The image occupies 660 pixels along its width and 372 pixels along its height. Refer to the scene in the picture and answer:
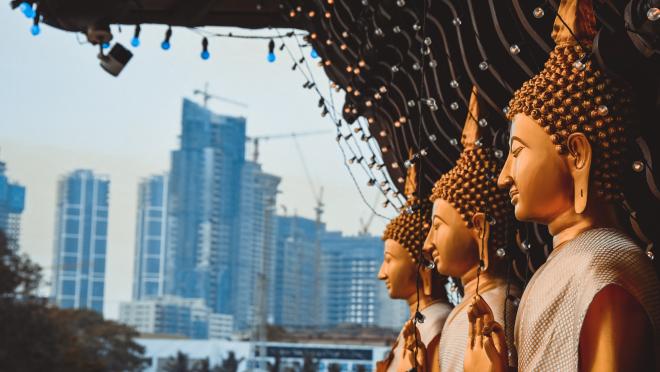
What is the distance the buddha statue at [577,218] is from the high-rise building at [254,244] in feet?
45.8

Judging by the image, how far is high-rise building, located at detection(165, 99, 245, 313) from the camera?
1662cm

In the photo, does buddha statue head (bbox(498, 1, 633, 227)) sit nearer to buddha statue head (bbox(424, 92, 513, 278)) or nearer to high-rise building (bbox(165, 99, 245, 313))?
buddha statue head (bbox(424, 92, 513, 278))

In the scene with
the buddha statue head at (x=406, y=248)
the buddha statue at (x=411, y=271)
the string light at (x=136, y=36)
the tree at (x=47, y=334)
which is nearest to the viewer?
the buddha statue at (x=411, y=271)

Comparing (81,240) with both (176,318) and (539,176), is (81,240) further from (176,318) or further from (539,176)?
(539,176)

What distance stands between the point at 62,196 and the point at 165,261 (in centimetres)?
184

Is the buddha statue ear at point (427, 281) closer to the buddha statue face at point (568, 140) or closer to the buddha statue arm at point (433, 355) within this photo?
the buddha statue arm at point (433, 355)

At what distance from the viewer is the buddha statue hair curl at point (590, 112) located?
1871mm

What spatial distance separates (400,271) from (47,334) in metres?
12.5

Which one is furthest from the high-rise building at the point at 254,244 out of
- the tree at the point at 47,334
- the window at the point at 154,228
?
the tree at the point at 47,334

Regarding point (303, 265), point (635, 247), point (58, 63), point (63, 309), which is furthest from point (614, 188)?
point (58, 63)

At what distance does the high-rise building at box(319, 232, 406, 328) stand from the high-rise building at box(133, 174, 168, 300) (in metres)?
3.40

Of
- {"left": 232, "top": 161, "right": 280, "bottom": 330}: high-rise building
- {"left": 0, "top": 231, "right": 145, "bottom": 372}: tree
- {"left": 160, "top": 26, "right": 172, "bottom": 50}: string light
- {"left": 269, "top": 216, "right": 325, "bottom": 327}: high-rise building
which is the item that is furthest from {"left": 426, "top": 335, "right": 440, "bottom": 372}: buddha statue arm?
{"left": 232, "top": 161, "right": 280, "bottom": 330}: high-rise building

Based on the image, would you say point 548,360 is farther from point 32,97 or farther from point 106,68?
point 32,97

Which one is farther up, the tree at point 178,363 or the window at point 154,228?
the window at point 154,228
